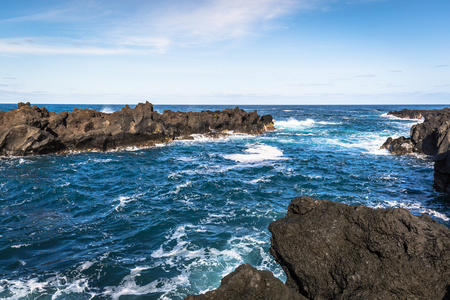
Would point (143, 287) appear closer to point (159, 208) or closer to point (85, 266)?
point (85, 266)

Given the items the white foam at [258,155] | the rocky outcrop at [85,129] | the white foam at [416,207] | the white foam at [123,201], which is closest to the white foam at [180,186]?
the white foam at [123,201]

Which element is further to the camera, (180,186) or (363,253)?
(180,186)

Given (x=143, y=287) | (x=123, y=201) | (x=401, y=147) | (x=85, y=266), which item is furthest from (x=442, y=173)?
(x=85, y=266)

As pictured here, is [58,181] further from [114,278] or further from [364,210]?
[364,210]

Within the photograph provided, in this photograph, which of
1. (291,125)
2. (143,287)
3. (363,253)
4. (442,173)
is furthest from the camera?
(291,125)

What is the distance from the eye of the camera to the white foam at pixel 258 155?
32.2 metres

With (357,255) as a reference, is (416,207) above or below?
below

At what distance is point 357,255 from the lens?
20.8 feet

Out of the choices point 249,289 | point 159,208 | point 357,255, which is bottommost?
point 159,208

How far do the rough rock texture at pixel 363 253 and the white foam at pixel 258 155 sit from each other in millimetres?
24146

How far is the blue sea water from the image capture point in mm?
10867

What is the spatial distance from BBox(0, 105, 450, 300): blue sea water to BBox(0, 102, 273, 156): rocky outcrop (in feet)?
6.24

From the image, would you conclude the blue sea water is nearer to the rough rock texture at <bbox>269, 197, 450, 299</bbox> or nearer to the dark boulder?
the dark boulder

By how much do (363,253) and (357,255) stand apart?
132 millimetres
